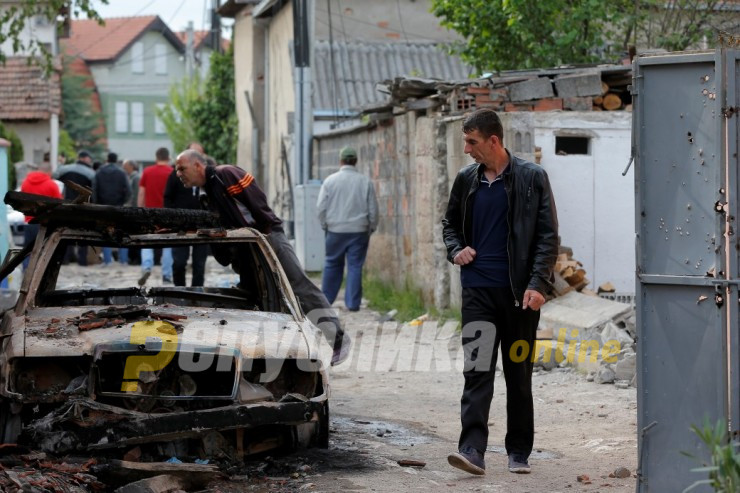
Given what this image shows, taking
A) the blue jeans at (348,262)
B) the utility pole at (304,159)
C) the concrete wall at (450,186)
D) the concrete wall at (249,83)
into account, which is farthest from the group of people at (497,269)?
the concrete wall at (249,83)

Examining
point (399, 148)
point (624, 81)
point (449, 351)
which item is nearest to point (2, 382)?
point (449, 351)

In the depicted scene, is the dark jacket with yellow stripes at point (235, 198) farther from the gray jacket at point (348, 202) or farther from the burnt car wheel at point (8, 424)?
the gray jacket at point (348, 202)

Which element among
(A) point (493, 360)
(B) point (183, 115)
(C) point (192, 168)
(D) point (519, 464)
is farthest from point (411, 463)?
(B) point (183, 115)

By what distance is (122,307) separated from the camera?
702 cm

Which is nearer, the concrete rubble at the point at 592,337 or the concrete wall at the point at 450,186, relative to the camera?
the concrete rubble at the point at 592,337

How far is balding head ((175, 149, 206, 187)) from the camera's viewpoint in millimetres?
8711

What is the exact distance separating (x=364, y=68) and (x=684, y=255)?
19.9 m

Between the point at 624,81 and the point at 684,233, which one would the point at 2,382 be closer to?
the point at 684,233

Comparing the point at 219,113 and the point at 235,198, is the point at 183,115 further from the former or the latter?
the point at 235,198

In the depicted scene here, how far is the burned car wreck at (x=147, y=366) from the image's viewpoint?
6.02 meters

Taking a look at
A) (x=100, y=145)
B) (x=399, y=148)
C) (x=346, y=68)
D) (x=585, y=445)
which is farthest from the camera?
(x=100, y=145)

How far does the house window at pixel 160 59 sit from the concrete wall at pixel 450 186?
215ft

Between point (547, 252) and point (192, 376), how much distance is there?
81.6 inches

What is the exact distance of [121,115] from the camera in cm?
7931
